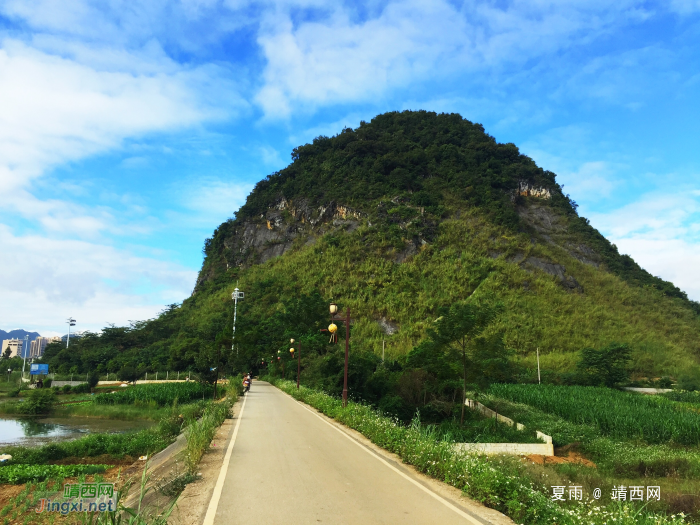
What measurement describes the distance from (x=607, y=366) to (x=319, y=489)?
44.9 m

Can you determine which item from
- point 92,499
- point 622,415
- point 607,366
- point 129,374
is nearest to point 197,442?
point 92,499

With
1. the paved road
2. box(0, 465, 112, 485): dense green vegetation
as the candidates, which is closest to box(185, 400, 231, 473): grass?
the paved road

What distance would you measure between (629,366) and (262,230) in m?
70.3

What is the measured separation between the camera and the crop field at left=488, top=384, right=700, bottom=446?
20.3 metres

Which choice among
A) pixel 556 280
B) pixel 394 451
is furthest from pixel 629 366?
pixel 394 451

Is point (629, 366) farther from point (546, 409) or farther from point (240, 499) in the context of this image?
point (240, 499)

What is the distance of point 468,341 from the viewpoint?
21.5m

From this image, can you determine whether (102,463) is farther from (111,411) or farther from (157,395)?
(157,395)

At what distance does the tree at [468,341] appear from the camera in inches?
795

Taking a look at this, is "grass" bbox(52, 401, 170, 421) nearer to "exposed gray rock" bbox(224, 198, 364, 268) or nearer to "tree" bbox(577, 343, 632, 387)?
"tree" bbox(577, 343, 632, 387)

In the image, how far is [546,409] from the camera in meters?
26.2

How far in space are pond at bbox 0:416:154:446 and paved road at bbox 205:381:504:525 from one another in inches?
609

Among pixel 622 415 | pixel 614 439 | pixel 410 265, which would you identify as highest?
pixel 410 265

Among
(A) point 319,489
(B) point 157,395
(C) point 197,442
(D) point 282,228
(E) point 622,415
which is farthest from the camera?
(D) point 282,228
